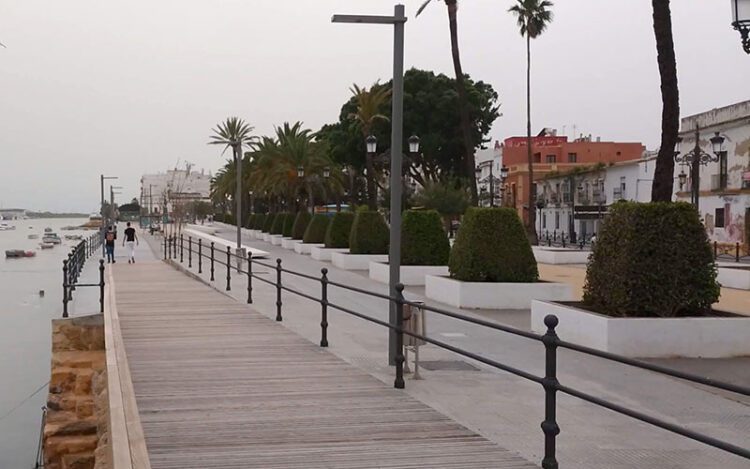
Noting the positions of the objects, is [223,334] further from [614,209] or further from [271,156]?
[271,156]

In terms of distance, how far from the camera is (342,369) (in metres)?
9.68

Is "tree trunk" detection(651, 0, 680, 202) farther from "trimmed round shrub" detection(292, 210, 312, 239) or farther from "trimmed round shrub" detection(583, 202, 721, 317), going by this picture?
"trimmed round shrub" detection(292, 210, 312, 239)

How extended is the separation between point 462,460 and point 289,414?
1978 millimetres

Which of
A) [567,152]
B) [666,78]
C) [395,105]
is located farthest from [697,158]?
[567,152]

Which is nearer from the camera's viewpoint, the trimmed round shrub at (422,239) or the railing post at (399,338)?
the railing post at (399,338)

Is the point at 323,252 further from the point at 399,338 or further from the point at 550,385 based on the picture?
the point at 550,385

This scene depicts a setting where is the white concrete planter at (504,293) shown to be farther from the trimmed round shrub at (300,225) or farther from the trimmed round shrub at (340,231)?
the trimmed round shrub at (300,225)

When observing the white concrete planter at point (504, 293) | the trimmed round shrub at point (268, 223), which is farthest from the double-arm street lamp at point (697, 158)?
the trimmed round shrub at point (268, 223)

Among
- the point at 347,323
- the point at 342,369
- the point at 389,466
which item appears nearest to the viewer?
the point at 389,466

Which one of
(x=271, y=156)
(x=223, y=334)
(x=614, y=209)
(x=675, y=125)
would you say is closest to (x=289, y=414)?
(x=223, y=334)

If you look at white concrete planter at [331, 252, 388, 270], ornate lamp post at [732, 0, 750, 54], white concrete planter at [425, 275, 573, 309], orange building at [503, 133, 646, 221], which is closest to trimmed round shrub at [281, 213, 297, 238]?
white concrete planter at [331, 252, 388, 270]

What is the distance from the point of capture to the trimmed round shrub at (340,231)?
1351 inches

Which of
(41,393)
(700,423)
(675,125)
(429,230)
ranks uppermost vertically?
(675,125)

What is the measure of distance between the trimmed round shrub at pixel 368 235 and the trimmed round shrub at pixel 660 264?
1801 centimetres
